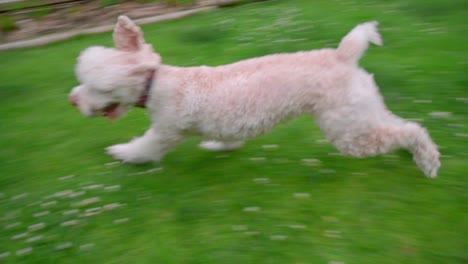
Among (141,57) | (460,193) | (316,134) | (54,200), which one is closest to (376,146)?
(460,193)

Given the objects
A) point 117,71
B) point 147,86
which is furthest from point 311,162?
point 117,71

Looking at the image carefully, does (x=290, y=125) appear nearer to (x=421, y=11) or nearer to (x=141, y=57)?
(x=141, y=57)

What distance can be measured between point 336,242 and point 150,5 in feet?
19.6

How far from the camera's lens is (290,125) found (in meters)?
3.91

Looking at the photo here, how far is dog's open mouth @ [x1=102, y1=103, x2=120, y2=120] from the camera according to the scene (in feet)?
10.4

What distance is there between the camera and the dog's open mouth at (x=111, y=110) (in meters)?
3.16

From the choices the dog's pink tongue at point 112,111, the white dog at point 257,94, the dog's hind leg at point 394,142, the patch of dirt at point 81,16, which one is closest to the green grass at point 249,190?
the dog's hind leg at point 394,142

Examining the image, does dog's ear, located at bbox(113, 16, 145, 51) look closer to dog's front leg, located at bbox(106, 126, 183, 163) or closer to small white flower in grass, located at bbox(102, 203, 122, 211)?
dog's front leg, located at bbox(106, 126, 183, 163)

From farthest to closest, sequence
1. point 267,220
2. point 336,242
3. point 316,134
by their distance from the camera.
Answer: point 316,134 < point 267,220 < point 336,242

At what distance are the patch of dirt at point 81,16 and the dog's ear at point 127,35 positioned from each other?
14.0 ft

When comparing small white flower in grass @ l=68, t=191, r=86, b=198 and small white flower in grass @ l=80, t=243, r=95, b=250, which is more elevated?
small white flower in grass @ l=68, t=191, r=86, b=198

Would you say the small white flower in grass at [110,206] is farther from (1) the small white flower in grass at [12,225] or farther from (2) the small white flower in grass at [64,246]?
(1) the small white flower in grass at [12,225]

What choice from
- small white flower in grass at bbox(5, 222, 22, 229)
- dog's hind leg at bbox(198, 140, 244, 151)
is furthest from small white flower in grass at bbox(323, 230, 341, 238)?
small white flower in grass at bbox(5, 222, 22, 229)

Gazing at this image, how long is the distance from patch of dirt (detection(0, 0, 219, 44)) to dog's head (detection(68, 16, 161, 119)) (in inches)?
168
